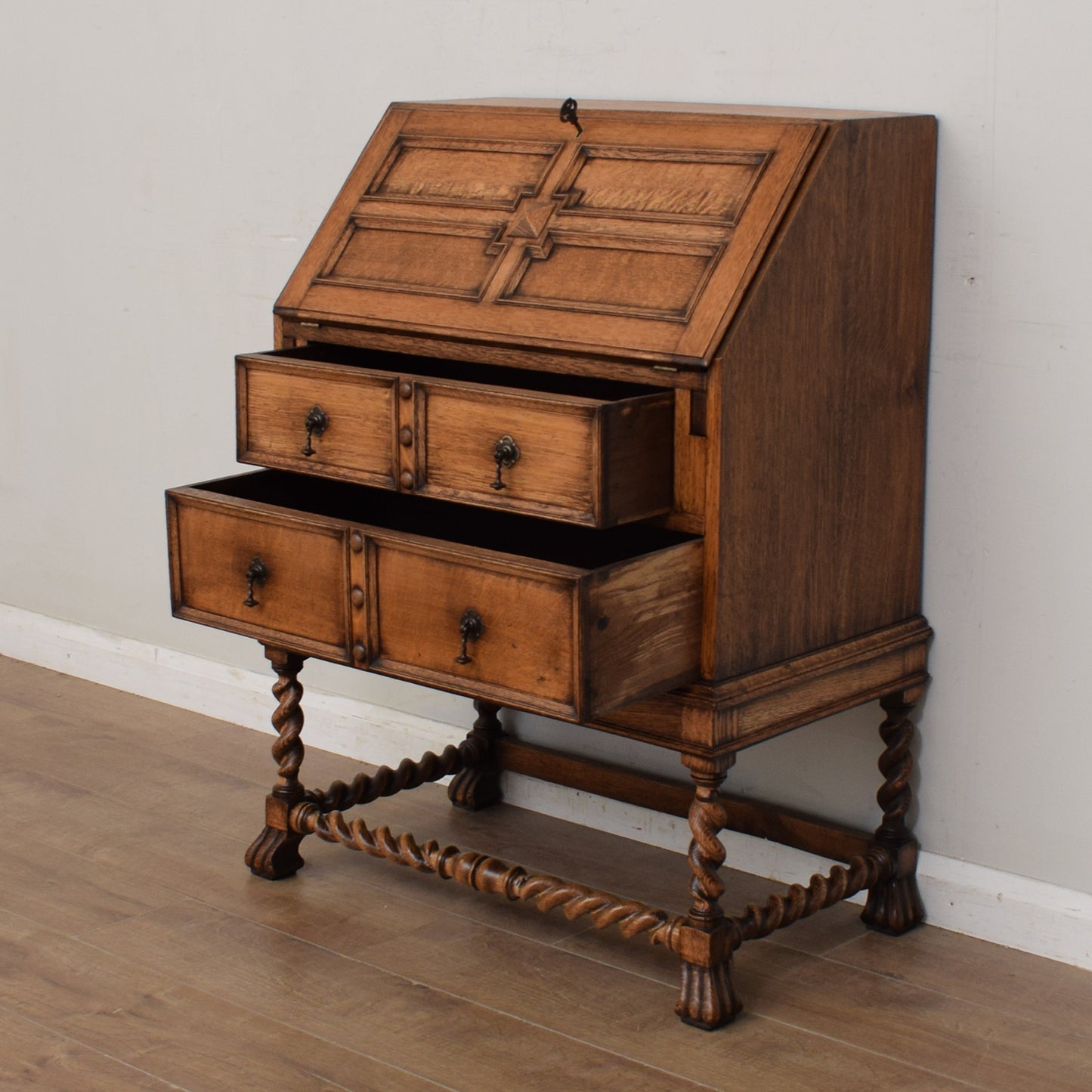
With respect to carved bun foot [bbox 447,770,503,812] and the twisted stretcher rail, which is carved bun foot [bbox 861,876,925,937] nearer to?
the twisted stretcher rail

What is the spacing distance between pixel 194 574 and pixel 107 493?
54.1 inches

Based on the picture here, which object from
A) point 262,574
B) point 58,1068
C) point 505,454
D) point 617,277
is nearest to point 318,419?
point 262,574

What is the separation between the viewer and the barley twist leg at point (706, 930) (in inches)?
98.5

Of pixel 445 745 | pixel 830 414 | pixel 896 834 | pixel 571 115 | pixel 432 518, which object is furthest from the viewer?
pixel 445 745

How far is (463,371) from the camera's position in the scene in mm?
2852

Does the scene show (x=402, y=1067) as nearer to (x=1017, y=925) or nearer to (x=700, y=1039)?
(x=700, y=1039)

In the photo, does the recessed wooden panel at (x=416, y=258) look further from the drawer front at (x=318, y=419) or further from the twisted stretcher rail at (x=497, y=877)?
the twisted stretcher rail at (x=497, y=877)

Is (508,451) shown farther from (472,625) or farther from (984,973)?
(984,973)

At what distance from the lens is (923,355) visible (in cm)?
272

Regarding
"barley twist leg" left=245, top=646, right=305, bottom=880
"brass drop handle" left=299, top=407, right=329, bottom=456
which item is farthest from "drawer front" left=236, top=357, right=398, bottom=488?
"barley twist leg" left=245, top=646, right=305, bottom=880

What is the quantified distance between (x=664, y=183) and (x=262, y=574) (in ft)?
2.80

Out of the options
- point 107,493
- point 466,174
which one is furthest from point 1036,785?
point 107,493

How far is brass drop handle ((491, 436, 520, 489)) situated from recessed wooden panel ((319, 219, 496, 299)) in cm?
31

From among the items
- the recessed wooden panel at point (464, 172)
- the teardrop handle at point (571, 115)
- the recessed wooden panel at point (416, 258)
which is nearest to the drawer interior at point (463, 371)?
the recessed wooden panel at point (416, 258)
